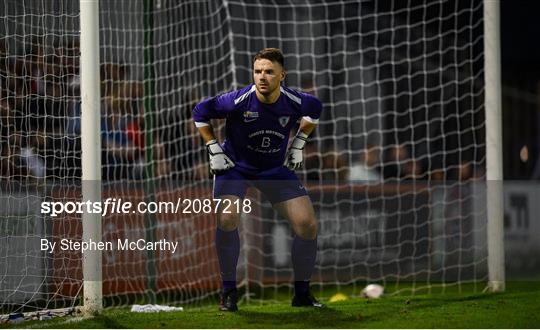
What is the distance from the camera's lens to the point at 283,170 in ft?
25.8

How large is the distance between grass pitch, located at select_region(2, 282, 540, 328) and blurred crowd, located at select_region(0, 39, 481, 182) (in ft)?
5.92

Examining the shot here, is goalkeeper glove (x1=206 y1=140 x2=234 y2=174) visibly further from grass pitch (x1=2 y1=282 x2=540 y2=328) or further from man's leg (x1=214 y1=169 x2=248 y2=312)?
grass pitch (x1=2 y1=282 x2=540 y2=328)

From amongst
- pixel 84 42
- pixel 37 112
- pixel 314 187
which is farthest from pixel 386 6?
pixel 84 42

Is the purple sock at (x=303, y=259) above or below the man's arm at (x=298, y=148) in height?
below

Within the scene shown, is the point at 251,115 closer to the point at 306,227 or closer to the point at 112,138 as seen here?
the point at 306,227

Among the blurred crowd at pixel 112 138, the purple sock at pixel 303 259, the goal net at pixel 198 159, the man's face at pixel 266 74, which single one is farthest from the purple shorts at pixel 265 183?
the blurred crowd at pixel 112 138

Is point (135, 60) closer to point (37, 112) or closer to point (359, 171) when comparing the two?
point (37, 112)

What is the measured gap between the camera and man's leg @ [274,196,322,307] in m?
7.77

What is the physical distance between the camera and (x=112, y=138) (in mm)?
10367

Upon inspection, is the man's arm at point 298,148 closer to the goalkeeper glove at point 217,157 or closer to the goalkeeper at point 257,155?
the goalkeeper at point 257,155

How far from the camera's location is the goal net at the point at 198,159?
8.94 meters

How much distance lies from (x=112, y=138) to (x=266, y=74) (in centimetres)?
318

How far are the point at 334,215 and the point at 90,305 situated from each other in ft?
14.6

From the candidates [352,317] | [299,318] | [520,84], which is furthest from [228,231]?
[520,84]
